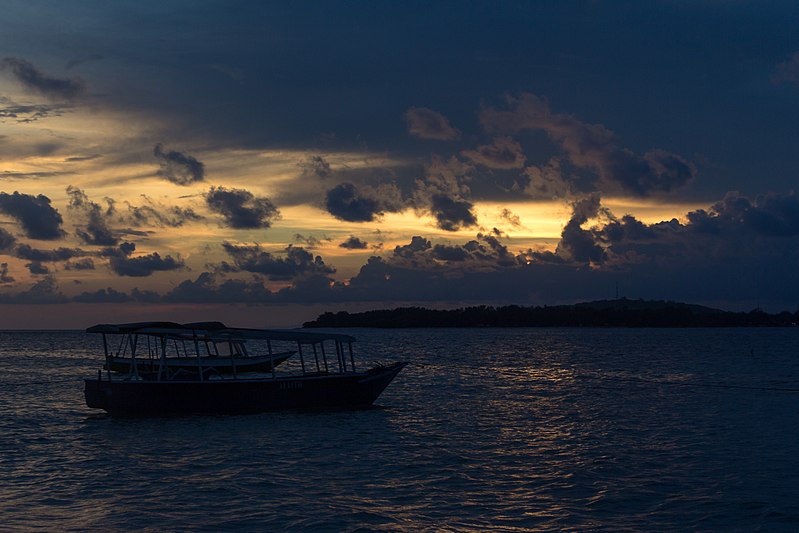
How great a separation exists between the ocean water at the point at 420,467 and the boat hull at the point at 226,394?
0.76 m

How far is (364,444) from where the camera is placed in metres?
31.7

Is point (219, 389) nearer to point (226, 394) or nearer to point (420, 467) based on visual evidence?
point (226, 394)

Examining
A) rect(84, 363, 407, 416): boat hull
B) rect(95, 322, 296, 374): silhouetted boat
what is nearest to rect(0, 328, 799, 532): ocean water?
rect(84, 363, 407, 416): boat hull

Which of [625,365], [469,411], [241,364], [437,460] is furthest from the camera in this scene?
[625,365]

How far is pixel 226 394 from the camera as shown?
4016cm

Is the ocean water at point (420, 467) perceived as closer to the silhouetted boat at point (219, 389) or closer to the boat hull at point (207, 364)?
the silhouetted boat at point (219, 389)

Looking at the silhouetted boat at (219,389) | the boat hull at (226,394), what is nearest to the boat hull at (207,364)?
the silhouetted boat at (219,389)

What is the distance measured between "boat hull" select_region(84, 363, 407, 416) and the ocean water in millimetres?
762

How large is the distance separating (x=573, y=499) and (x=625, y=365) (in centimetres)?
6971

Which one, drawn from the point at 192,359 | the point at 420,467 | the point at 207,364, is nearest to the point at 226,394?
the point at 207,364

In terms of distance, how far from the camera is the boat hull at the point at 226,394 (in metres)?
39.2

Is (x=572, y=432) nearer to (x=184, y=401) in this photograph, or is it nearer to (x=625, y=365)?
(x=184, y=401)

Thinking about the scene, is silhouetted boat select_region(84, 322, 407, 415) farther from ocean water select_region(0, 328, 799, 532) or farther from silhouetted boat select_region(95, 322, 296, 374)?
ocean water select_region(0, 328, 799, 532)

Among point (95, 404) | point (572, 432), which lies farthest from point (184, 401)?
point (572, 432)
